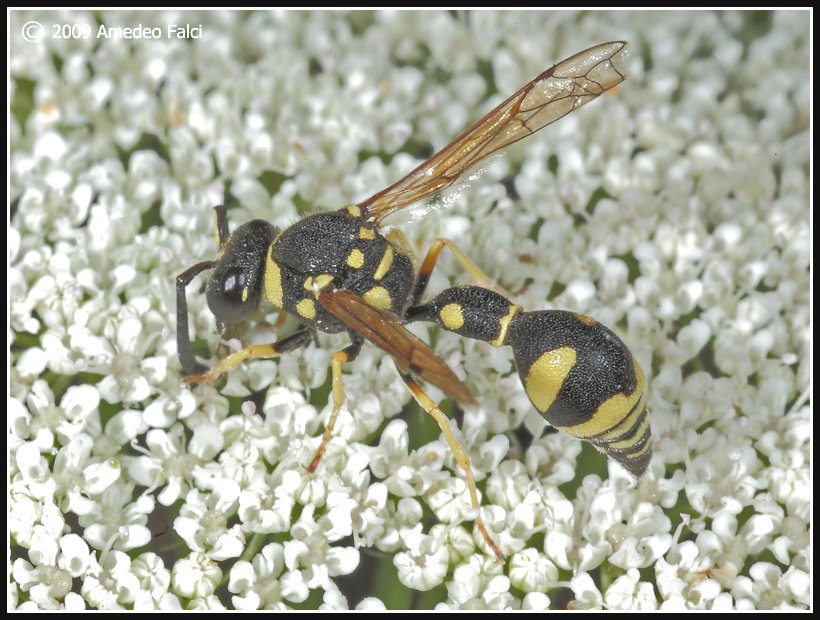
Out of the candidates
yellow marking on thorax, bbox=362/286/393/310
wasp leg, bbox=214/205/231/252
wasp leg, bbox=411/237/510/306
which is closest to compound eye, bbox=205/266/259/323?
wasp leg, bbox=214/205/231/252

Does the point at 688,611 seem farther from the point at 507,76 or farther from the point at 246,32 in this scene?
the point at 246,32

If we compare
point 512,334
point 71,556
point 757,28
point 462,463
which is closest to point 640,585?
point 462,463

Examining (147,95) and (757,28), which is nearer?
(147,95)

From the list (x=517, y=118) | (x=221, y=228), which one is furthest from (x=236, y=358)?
(x=517, y=118)

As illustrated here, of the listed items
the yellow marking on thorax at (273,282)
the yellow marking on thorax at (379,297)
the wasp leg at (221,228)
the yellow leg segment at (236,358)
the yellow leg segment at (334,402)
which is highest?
the wasp leg at (221,228)

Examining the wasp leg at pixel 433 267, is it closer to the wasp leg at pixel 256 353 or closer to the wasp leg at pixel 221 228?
the wasp leg at pixel 256 353

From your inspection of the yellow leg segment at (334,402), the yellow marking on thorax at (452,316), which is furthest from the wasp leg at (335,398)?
the yellow marking on thorax at (452,316)

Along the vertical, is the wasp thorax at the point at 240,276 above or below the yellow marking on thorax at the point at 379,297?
above
